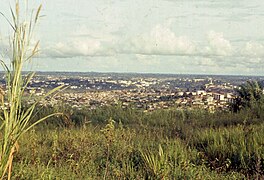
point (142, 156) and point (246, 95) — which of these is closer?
point (142, 156)

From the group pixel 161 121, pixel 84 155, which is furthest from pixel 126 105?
pixel 84 155

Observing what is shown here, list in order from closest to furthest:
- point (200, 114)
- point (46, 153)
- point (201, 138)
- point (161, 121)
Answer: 1. point (46, 153)
2. point (201, 138)
3. point (161, 121)
4. point (200, 114)

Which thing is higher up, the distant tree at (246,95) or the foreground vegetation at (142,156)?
the distant tree at (246,95)

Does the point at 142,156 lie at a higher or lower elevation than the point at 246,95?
lower

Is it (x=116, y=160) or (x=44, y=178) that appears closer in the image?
(x=44, y=178)

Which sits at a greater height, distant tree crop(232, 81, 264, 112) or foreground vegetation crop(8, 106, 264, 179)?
distant tree crop(232, 81, 264, 112)

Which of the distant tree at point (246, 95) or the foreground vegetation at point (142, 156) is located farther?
the distant tree at point (246, 95)

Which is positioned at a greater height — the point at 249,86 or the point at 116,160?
the point at 249,86

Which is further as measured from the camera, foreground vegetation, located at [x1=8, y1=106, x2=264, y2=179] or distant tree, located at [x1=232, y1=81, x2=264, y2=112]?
distant tree, located at [x1=232, y1=81, x2=264, y2=112]

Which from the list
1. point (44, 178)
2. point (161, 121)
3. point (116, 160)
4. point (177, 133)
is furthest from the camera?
point (161, 121)

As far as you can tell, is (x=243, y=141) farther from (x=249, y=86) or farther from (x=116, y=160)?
(x=249, y=86)
